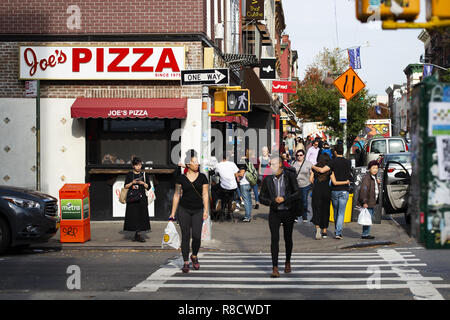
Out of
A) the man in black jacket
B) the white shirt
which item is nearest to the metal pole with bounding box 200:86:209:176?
the white shirt

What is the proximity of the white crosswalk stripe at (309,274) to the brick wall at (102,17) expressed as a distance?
719 cm

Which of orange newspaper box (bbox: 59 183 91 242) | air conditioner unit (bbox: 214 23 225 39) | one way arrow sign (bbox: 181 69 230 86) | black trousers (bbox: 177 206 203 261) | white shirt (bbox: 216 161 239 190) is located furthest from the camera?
air conditioner unit (bbox: 214 23 225 39)

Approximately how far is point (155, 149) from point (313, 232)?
466 cm

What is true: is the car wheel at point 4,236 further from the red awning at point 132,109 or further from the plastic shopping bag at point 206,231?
the red awning at point 132,109

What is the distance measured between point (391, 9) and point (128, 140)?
45.4 feet

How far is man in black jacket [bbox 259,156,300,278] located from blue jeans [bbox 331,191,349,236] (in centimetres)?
450

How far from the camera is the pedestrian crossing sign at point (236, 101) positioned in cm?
→ 1513

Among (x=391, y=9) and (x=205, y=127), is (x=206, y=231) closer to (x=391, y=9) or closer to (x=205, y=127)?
(x=205, y=127)

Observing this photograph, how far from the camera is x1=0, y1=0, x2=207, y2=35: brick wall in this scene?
58.4ft

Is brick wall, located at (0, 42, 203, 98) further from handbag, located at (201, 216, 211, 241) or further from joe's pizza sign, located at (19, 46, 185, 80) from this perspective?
handbag, located at (201, 216, 211, 241)

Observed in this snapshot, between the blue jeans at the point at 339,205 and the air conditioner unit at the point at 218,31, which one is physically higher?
the air conditioner unit at the point at 218,31

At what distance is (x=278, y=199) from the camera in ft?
34.0

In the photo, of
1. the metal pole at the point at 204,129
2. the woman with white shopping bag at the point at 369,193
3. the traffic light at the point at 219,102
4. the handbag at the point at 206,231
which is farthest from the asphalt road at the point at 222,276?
the traffic light at the point at 219,102
